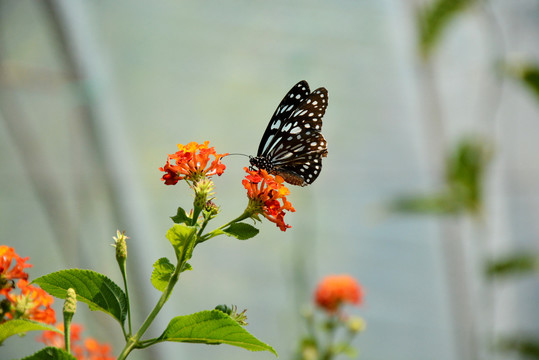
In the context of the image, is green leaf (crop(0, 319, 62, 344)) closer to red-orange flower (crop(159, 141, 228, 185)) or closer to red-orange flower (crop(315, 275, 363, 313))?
red-orange flower (crop(159, 141, 228, 185))

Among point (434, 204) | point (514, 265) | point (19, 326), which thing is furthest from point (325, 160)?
point (19, 326)

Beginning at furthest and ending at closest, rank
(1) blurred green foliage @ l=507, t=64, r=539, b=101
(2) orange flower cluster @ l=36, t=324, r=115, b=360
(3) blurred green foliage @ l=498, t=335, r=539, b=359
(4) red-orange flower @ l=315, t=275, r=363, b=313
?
(3) blurred green foliage @ l=498, t=335, r=539, b=359
(1) blurred green foliage @ l=507, t=64, r=539, b=101
(4) red-orange flower @ l=315, t=275, r=363, b=313
(2) orange flower cluster @ l=36, t=324, r=115, b=360

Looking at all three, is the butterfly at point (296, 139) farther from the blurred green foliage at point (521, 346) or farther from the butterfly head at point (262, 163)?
the blurred green foliage at point (521, 346)

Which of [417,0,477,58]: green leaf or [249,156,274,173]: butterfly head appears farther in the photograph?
[417,0,477,58]: green leaf

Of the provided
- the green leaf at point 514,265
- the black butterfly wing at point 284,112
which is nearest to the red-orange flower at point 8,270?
the black butterfly wing at point 284,112

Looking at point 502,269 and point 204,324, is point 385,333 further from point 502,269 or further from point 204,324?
point 204,324

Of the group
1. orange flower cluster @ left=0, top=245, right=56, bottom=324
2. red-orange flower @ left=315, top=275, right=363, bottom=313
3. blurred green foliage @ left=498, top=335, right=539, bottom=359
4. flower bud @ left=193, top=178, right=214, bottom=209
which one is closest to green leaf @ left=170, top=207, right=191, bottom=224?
flower bud @ left=193, top=178, right=214, bottom=209

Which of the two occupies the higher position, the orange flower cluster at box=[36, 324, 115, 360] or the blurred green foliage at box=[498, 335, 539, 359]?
the blurred green foliage at box=[498, 335, 539, 359]

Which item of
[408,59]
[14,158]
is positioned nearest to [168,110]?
[14,158]
